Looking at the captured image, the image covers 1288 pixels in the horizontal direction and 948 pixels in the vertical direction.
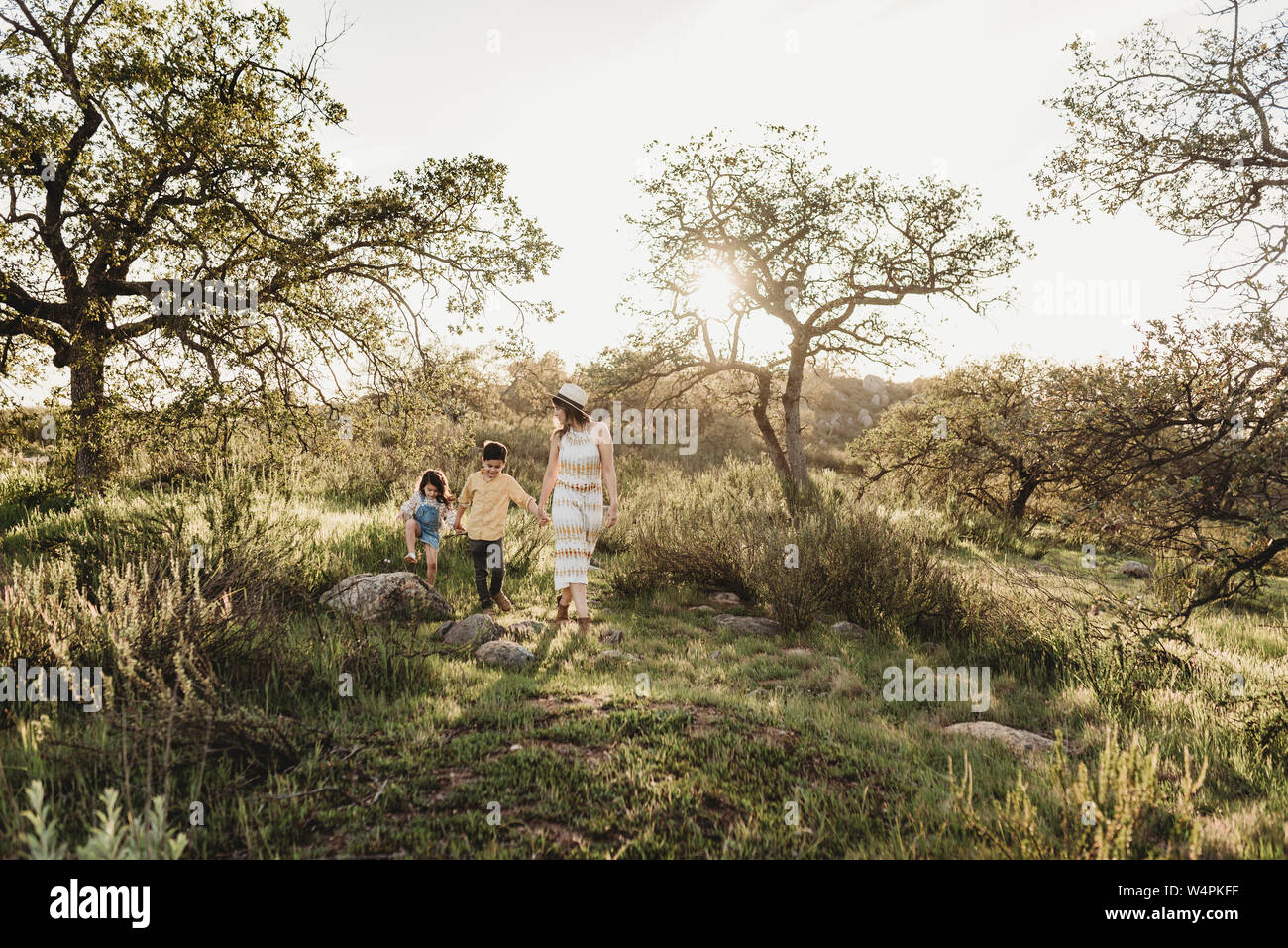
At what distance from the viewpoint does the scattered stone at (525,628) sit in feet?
19.7

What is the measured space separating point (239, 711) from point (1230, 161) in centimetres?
1196

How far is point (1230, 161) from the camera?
7.98 metres

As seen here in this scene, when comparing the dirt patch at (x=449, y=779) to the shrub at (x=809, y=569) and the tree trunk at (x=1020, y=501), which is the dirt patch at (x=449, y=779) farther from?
the tree trunk at (x=1020, y=501)

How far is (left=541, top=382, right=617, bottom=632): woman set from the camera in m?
6.38

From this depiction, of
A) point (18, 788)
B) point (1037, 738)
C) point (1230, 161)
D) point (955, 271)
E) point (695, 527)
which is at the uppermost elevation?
point (955, 271)

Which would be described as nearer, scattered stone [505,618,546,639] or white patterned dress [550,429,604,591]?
scattered stone [505,618,546,639]

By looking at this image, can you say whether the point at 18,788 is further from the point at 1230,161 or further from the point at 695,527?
the point at 1230,161

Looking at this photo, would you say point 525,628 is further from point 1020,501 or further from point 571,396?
point 1020,501

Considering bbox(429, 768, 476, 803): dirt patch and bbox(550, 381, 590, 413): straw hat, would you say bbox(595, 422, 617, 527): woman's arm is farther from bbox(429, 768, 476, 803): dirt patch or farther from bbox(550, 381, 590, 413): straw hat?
bbox(429, 768, 476, 803): dirt patch

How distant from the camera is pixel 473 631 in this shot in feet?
18.5

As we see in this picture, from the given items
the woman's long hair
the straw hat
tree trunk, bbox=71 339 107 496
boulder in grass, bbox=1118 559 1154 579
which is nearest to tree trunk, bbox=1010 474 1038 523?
boulder in grass, bbox=1118 559 1154 579

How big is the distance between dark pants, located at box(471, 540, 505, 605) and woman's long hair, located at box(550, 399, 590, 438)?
1.77m
